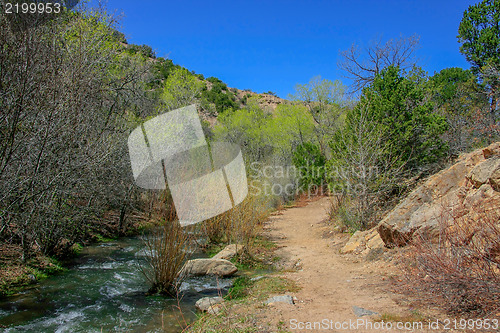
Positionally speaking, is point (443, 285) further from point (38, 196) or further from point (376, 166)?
point (38, 196)

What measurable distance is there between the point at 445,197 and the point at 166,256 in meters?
5.11

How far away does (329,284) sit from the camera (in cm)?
530

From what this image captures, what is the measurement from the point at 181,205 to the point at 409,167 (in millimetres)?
7533

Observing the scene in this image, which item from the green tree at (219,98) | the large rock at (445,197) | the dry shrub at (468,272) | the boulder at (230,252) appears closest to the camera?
the dry shrub at (468,272)

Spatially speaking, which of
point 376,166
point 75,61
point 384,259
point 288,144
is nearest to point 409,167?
point 376,166

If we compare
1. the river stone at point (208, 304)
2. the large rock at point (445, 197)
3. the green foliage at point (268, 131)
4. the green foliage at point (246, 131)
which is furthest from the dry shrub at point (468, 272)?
the green foliage at point (246, 131)

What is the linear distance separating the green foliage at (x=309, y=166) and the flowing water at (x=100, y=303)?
13977mm

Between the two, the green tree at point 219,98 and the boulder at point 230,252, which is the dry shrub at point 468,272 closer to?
the boulder at point 230,252

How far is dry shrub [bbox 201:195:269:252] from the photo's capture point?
811 cm

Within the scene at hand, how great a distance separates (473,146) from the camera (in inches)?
435

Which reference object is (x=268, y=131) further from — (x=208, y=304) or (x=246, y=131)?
(x=208, y=304)

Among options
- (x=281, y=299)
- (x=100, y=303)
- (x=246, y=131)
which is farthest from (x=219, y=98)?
(x=281, y=299)

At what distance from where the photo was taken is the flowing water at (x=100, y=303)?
14.3 ft

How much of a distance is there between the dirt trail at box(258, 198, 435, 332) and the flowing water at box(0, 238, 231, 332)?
1555mm
